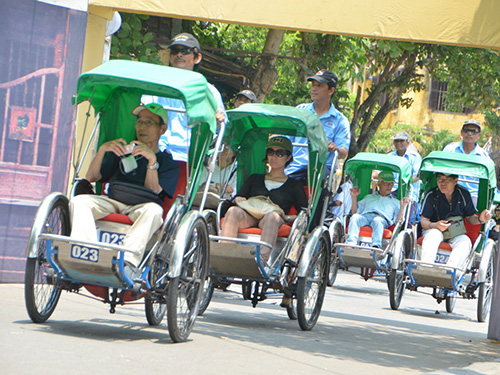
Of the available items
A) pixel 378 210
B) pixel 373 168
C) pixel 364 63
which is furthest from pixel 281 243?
pixel 364 63

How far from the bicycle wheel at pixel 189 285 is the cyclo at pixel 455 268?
198 inches

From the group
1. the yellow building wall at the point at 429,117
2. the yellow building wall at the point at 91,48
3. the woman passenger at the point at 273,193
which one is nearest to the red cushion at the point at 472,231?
the woman passenger at the point at 273,193

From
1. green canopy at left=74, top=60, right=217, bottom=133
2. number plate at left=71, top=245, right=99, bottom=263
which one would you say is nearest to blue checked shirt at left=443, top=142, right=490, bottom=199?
green canopy at left=74, top=60, right=217, bottom=133

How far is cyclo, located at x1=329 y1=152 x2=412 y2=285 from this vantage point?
45.4 ft

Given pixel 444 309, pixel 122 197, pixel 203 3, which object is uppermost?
pixel 203 3

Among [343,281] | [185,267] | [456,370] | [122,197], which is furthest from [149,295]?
[343,281]

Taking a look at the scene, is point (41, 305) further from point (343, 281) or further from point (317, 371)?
point (343, 281)

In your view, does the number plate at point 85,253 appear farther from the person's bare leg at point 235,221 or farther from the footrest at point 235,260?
Answer: the person's bare leg at point 235,221

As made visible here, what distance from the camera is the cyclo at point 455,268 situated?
11.8 m

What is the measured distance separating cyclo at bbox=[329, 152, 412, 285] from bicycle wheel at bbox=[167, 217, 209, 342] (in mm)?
6565

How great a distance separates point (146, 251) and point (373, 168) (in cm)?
875

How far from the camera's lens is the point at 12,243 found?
9570 millimetres

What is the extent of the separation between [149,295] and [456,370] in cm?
230

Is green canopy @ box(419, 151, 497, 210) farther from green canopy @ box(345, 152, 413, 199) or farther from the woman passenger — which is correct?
Result: the woman passenger
